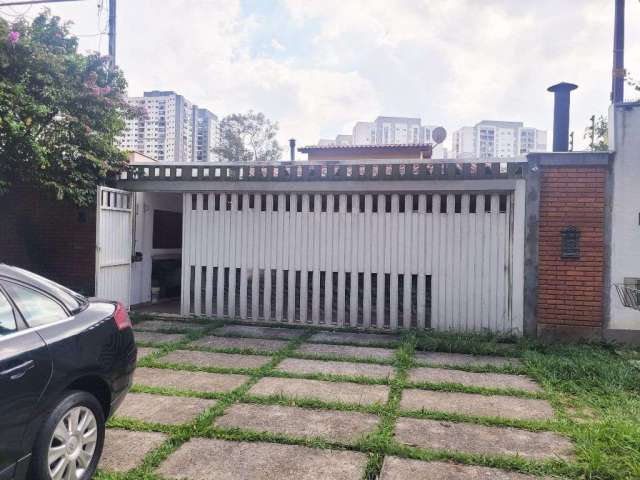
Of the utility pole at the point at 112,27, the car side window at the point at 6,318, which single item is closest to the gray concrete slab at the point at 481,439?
the car side window at the point at 6,318

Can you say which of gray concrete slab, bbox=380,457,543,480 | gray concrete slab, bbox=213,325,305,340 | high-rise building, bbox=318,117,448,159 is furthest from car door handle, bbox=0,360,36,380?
high-rise building, bbox=318,117,448,159

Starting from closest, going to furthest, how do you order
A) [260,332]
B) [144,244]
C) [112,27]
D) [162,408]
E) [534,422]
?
[534,422]
[162,408]
[260,332]
[144,244]
[112,27]

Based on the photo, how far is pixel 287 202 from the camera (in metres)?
7.29

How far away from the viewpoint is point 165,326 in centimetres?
682

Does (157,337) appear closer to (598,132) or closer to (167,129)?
(167,129)

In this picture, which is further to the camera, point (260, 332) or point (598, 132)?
point (598, 132)

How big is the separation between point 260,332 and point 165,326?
1496 millimetres

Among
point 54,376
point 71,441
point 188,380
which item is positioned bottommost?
point 188,380

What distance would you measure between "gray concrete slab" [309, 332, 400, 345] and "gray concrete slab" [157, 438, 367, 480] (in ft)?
10.2

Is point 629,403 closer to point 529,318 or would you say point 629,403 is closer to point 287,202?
point 529,318

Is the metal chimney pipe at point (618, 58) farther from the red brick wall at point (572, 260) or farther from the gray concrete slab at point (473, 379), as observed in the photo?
the gray concrete slab at point (473, 379)

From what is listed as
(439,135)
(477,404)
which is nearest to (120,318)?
(477,404)

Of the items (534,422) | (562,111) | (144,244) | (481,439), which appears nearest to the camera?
(481,439)

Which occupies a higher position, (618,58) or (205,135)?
(205,135)
